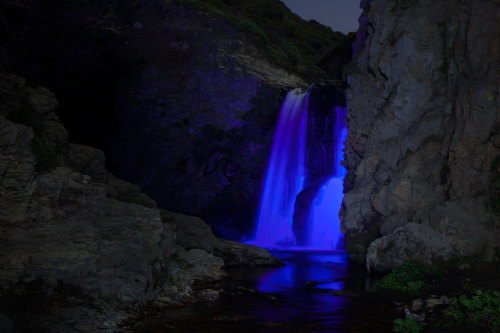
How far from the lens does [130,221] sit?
9664mm

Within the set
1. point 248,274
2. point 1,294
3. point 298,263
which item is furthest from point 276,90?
point 1,294

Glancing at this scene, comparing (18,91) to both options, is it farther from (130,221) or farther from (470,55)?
(470,55)

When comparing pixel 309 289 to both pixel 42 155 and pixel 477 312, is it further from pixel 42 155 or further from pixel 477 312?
pixel 42 155

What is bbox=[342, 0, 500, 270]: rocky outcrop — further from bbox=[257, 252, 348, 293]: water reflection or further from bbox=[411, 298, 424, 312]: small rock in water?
bbox=[411, 298, 424, 312]: small rock in water

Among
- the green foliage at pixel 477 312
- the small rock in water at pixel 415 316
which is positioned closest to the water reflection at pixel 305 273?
the small rock in water at pixel 415 316

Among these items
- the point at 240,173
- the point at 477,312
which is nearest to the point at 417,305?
the point at 477,312

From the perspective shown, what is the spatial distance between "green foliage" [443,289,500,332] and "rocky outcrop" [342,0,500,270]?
5424mm

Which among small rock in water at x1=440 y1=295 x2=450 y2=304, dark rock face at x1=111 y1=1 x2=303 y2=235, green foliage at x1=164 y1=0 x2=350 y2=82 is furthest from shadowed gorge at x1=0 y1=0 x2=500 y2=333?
green foliage at x1=164 y1=0 x2=350 y2=82

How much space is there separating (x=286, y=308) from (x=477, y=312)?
13.4 ft

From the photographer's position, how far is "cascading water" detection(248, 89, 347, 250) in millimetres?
26141

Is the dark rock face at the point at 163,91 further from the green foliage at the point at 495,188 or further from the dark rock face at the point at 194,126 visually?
the green foliage at the point at 495,188

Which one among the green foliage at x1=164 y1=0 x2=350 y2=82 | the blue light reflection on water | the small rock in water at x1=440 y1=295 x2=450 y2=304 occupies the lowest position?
the blue light reflection on water

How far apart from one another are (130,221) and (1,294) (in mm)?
3447

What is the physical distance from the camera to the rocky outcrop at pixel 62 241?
7.00 meters
